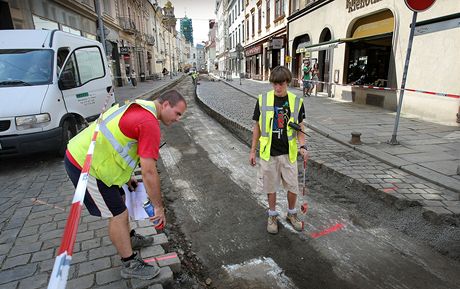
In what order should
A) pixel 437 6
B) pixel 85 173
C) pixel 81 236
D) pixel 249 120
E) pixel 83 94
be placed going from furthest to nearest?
Answer: pixel 249 120 → pixel 437 6 → pixel 83 94 → pixel 81 236 → pixel 85 173

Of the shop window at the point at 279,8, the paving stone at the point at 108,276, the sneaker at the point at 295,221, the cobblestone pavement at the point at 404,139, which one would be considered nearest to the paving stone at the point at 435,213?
the cobblestone pavement at the point at 404,139

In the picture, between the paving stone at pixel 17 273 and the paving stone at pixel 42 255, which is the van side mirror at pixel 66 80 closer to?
the paving stone at pixel 42 255

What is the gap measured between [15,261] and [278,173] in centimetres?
274

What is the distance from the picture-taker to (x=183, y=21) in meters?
123

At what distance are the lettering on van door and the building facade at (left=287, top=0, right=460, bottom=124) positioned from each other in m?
7.19

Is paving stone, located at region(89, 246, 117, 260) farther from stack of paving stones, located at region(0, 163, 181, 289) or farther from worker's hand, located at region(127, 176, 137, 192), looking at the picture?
worker's hand, located at region(127, 176, 137, 192)

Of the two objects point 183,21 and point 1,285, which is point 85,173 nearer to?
point 1,285

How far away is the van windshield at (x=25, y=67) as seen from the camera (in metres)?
5.82

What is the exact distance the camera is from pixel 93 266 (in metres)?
2.77

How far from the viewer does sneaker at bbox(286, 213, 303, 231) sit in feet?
11.6

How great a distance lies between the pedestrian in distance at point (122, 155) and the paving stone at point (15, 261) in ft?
3.61

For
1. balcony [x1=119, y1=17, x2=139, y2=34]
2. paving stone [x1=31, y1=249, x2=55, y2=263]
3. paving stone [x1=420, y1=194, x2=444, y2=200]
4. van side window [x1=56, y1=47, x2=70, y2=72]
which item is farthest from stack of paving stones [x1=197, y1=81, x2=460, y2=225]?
balcony [x1=119, y1=17, x2=139, y2=34]

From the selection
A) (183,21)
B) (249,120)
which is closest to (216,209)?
(249,120)

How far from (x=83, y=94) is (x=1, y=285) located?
17.2ft
